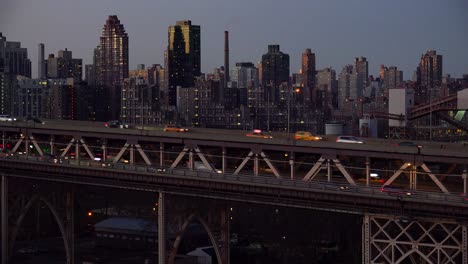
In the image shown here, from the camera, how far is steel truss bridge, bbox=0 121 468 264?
3045cm

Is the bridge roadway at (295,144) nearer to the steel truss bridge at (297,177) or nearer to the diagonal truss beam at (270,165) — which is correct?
the steel truss bridge at (297,177)

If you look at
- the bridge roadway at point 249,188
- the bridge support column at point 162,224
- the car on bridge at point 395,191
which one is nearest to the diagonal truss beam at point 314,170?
the bridge roadway at point 249,188

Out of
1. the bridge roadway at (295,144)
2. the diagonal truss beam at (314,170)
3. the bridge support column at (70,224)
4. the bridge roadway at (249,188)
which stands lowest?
the bridge support column at (70,224)

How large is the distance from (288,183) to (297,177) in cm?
311

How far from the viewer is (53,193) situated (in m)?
45.8

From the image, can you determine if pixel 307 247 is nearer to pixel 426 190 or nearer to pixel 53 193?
pixel 53 193

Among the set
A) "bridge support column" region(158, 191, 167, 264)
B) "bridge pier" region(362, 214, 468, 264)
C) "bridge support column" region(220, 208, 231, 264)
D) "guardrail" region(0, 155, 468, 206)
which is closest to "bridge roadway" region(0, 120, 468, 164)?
"guardrail" region(0, 155, 468, 206)

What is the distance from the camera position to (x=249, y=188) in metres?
34.8

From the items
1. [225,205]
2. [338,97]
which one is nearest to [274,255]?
[225,205]

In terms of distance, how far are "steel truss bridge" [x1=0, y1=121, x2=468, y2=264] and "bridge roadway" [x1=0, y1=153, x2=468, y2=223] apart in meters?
0.04

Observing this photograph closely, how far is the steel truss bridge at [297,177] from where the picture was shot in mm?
30453

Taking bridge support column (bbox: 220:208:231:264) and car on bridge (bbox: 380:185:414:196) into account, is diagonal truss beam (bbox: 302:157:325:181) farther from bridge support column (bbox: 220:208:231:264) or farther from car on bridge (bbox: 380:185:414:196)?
bridge support column (bbox: 220:208:231:264)

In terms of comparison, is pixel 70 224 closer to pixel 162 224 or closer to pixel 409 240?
pixel 162 224

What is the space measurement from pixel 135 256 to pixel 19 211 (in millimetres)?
7018
